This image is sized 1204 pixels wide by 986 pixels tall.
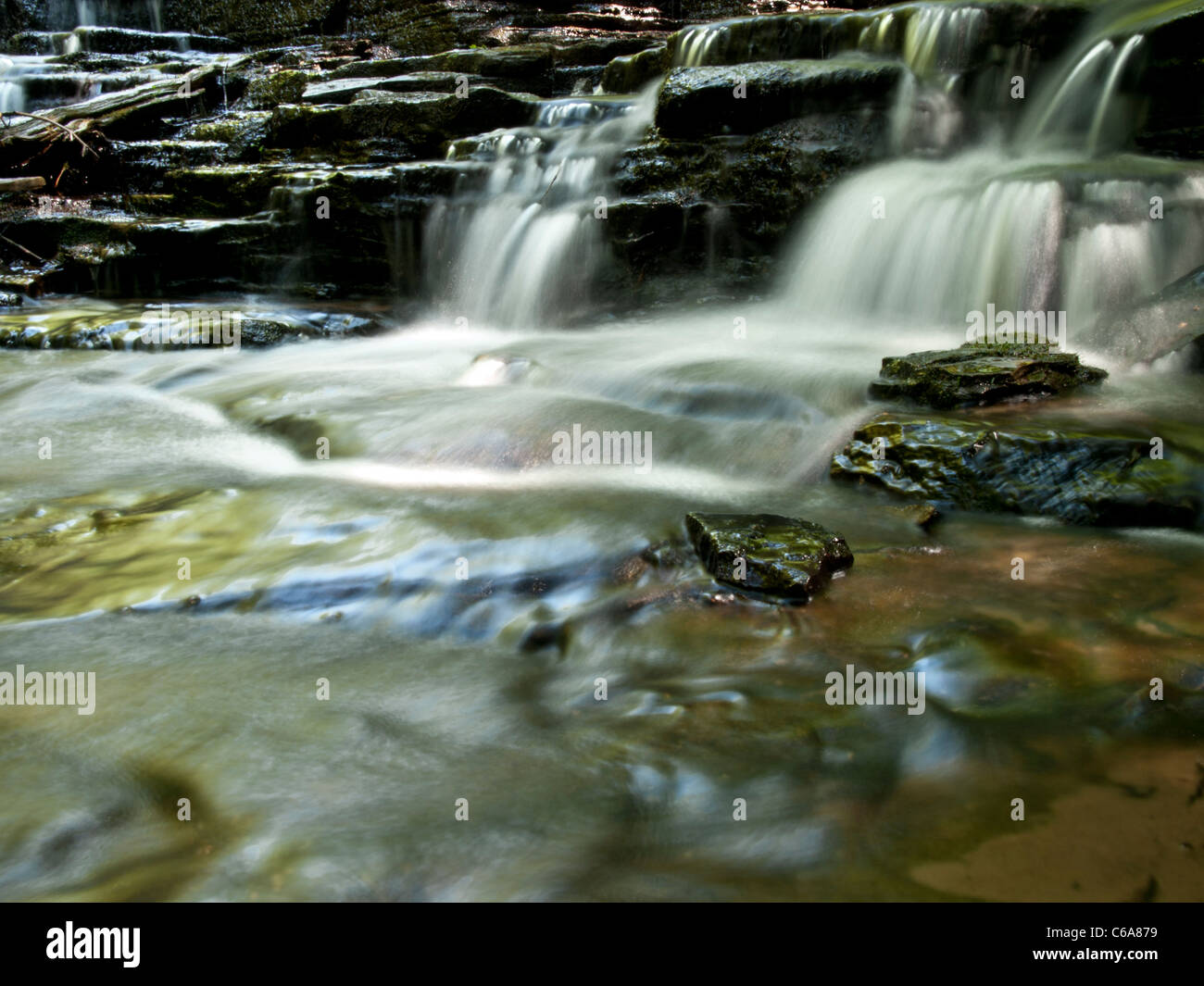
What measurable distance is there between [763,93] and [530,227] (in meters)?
2.62

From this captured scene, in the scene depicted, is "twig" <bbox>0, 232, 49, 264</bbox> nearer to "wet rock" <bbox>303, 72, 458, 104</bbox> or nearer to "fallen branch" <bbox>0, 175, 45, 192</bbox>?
"fallen branch" <bbox>0, 175, 45, 192</bbox>

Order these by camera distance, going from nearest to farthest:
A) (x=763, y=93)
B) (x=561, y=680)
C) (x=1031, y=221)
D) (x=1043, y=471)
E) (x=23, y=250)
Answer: (x=561, y=680) < (x=1043, y=471) < (x=1031, y=221) < (x=763, y=93) < (x=23, y=250)

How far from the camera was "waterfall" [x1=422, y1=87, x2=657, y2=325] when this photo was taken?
934 centimetres

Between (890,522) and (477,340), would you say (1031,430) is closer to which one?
(890,522)

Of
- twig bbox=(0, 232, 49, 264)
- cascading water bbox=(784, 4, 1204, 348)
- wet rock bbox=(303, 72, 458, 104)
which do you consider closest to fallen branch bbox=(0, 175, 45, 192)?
twig bbox=(0, 232, 49, 264)

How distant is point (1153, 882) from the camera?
6.79 feet

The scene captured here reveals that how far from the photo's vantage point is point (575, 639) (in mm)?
3430

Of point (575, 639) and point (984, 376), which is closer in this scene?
point (575, 639)

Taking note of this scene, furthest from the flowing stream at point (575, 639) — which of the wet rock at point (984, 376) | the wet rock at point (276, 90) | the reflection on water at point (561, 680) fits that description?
the wet rock at point (276, 90)

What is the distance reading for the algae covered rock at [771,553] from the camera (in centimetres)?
358

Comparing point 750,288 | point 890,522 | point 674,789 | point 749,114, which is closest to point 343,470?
point 890,522

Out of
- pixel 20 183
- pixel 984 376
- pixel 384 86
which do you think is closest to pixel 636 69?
pixel 384 86

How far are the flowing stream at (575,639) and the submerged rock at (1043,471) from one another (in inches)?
5.3

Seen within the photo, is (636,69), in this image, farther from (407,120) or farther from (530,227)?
(530,227)
